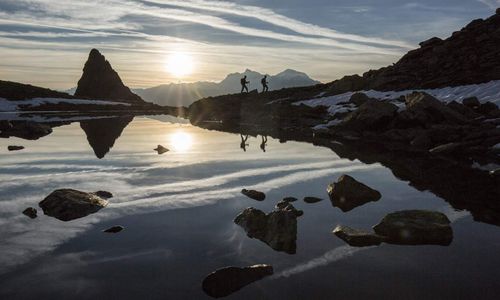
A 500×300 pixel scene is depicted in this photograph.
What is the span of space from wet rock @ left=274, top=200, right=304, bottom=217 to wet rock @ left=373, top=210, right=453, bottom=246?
2.47 meters

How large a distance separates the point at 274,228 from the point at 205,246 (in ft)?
6.11

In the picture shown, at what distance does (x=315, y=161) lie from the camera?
23734 mm

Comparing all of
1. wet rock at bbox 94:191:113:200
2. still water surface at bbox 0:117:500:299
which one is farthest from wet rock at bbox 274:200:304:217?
wet rock at bbox 94:191:113:200

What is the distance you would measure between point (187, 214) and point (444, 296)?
796cm

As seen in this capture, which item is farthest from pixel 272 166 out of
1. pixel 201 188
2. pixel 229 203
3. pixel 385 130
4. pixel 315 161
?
pixel 385 130

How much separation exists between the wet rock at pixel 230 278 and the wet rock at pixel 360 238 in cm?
281

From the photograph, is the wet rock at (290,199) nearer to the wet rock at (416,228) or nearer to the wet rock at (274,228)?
the wet rock at (274,228)

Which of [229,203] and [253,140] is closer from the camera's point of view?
[229,203]

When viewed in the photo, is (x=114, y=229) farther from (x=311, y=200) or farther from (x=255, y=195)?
(x=311, y=200)

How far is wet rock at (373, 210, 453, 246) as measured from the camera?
1084 cm

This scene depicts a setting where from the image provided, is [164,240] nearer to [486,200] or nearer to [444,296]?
[444,296]

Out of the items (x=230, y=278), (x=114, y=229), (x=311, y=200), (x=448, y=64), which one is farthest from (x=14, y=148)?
(x=448, y=64)

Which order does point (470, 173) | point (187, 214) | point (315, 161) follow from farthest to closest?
point (315, 161) → point (470, 173) → point (187, 214)

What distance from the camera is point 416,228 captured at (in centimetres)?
1107
